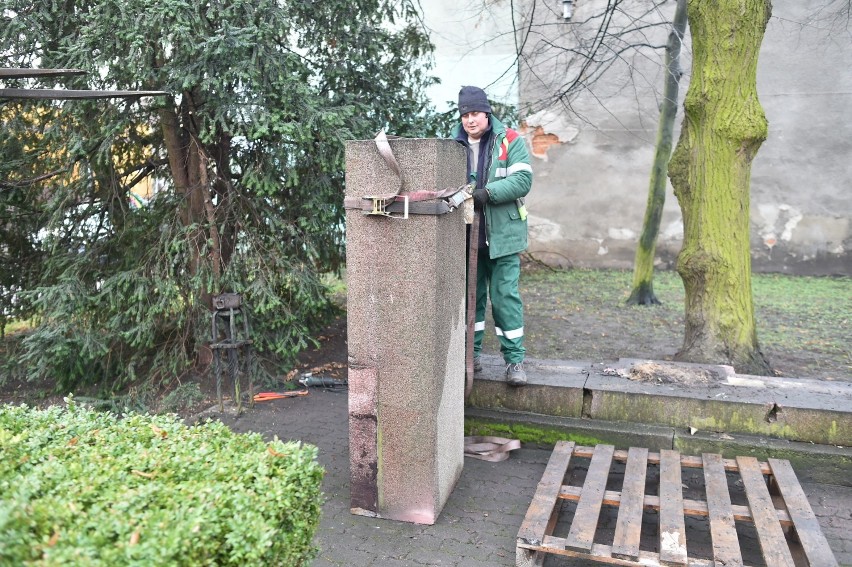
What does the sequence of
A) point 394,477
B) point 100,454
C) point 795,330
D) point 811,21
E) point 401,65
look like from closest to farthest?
point 100,454, point 394,477, point 401,65, point 795,330, point 811,21

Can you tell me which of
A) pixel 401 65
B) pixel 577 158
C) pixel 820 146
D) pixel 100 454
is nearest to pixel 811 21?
pixel 820 146

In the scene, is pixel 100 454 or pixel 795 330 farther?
pixel 795 330

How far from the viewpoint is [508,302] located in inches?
196

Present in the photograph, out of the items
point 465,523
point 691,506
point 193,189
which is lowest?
point 465,523

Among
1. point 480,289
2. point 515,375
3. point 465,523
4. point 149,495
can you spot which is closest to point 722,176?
point 480,289

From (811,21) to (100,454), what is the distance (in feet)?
42.7

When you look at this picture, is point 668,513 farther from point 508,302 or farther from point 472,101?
point 472,101

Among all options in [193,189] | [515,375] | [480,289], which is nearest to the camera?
[515,375]

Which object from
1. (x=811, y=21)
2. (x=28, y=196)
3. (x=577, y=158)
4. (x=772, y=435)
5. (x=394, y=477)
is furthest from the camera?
(x=577, y=158)

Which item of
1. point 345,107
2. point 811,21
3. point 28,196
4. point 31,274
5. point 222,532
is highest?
point 811,21

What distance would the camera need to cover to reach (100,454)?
97.7 inches

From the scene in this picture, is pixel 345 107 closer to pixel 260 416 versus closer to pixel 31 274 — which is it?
pixel 260 416

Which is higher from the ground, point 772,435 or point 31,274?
point 31,274

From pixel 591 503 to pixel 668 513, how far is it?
1.26 feet
